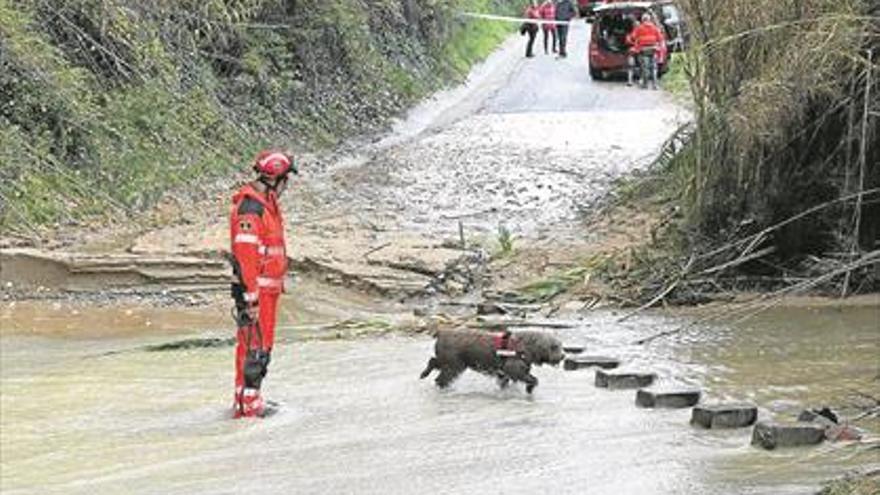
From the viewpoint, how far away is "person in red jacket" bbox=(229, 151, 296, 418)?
1010cm

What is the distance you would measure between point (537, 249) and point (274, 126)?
9737 mm

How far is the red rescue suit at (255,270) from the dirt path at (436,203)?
5545 millimetres

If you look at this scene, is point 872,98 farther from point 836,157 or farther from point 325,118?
point 325,118

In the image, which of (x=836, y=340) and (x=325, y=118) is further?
(x=325, y=118)

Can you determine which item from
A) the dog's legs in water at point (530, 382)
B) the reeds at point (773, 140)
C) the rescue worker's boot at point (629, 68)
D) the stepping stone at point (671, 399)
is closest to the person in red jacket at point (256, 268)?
the dog's legs in water at point (530, 382)

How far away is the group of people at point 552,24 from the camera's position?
4022 centimetres

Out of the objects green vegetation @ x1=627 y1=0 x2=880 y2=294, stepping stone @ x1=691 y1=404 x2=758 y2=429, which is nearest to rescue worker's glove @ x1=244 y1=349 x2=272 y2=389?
stepping stone @ x1=691 y1=404 x2=758 y2=429

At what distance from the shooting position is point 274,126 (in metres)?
26.5

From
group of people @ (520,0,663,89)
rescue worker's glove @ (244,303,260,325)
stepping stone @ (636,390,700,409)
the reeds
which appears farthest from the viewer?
group of people @ (520,0,663,89)

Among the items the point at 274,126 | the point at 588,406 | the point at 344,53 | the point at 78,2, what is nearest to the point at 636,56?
the point at 344,53

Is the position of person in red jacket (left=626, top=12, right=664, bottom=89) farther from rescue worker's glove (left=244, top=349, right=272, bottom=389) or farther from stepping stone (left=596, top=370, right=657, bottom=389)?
rescue worker's glove (left=244, top=349, right=272, bottom=389)

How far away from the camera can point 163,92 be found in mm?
23453

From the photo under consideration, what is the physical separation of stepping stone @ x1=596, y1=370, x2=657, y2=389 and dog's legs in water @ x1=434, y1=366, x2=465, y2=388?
3.34ft

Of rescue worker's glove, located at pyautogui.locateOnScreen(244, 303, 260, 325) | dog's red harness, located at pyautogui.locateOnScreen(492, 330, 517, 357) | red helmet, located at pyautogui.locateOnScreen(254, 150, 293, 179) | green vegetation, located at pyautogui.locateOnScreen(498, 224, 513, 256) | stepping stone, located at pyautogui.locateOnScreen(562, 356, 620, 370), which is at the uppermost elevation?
red helmet, located at pyautogui.locateOnScreen(254, 150, 293, 179)
